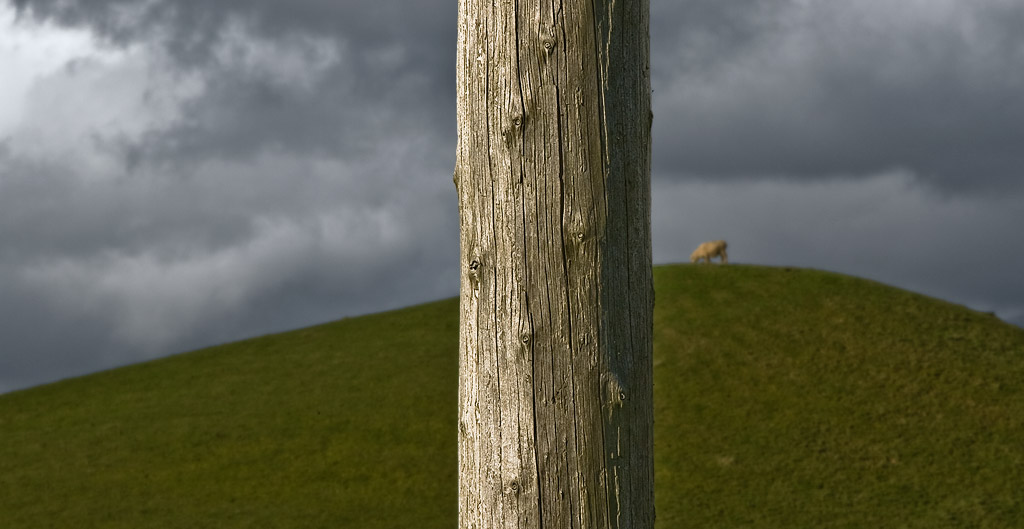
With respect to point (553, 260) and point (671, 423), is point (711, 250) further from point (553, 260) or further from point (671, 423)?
point (553, 260)

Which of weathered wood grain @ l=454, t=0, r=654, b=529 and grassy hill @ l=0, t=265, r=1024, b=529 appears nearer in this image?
weathered wood grain @ l=454, t=0, r=654, b=529

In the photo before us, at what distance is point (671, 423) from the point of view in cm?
1555

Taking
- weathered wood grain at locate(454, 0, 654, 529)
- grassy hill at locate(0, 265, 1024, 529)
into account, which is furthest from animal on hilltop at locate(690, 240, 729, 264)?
weathered wood grain at locate(454, 0, 654, 529)

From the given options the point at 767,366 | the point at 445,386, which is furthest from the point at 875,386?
the point at 445,386

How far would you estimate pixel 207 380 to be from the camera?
64.0 feet

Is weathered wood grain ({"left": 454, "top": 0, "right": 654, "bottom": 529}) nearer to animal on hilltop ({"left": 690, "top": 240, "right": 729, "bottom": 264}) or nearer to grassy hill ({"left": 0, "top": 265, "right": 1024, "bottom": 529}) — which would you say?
grassy hill ({"left": 0, "top": 265, "right": 1024, "bottom": 529})

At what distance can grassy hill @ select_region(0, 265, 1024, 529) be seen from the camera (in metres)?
13.4

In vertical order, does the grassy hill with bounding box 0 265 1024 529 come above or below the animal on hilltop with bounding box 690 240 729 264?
below

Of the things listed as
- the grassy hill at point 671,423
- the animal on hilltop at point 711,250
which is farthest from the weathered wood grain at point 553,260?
the animal on hilltop at point 711,250

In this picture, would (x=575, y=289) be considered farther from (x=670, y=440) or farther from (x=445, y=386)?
(x=445, y=386)

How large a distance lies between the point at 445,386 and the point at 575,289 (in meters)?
14.4

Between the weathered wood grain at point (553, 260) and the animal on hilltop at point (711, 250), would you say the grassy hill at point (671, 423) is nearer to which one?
the animal on hilltop at point (711, 250)

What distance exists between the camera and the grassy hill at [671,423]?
13438 mm

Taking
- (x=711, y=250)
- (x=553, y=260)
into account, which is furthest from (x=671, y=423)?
(x=553, y=260)
